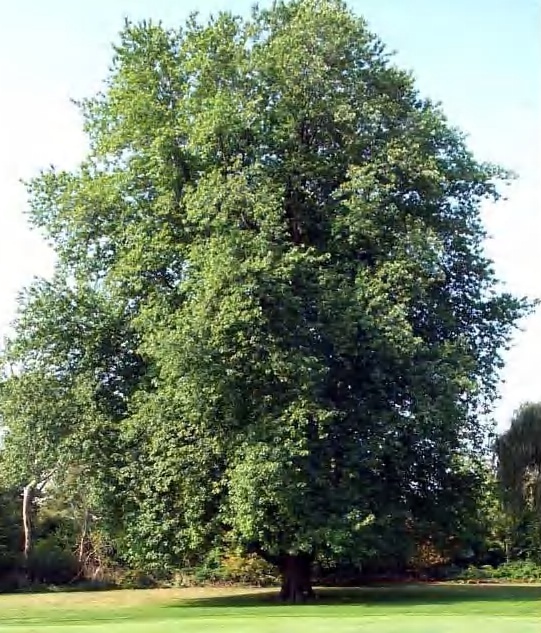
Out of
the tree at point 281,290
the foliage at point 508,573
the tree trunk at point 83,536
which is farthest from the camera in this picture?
the tree trunk at point 83,536

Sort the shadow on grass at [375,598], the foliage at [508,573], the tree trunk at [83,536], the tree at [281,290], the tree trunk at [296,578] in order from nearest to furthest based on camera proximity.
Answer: the tree at [281,290]
the shadow on grass at [375,598]
the tree trunk at [296,578]
the foliage at [508,573]
the tree trunk at [83,536]

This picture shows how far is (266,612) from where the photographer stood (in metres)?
20.9

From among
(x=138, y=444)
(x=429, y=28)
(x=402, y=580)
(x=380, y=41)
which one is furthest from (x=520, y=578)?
(x=429, y=28)

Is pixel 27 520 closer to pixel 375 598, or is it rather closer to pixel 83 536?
pixel 83 536

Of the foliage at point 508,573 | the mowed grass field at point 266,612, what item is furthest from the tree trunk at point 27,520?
the foliage at point 508,573

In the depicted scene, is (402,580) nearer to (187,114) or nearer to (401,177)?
(401,177)

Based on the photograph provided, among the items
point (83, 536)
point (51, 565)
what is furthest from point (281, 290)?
point (51, 565)

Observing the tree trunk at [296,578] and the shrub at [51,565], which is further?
the shrub at [51,565]

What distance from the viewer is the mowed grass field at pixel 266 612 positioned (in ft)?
48.4

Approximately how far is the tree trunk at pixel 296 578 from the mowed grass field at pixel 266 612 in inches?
24.2

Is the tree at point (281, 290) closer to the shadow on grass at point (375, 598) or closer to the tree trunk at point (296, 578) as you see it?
the tree trunk at point (296, 578)

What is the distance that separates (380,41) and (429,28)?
13.4 m

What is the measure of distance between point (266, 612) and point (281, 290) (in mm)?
7854

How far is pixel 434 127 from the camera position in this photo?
1065 inches
